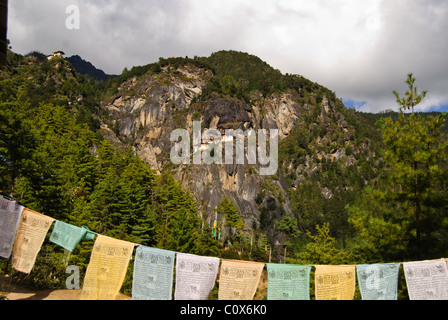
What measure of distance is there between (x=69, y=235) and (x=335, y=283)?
21.9 feet

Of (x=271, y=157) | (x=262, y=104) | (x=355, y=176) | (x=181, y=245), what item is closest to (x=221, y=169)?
(x=271, y=157)

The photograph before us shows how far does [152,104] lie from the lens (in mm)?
116750

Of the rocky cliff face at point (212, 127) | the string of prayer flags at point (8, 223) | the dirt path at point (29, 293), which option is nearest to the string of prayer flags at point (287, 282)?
the string of prayer flags at point (8, 223)

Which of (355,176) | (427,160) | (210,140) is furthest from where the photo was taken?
(355,176)

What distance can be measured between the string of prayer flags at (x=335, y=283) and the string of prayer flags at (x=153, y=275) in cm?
350

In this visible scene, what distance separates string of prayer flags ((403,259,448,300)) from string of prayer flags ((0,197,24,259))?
9691mm

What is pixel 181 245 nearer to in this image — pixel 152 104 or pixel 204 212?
pixel 204 212

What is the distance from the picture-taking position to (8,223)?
7.59 m

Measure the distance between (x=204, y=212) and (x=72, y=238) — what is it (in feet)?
238

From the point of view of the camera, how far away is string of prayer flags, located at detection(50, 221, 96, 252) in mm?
7270

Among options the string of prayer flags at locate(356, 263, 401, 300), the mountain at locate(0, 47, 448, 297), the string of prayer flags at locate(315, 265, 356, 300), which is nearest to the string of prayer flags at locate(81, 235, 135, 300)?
the string of prayer flags at locate(315, 265, 356, 300)

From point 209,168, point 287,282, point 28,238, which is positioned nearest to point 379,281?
point 287,282

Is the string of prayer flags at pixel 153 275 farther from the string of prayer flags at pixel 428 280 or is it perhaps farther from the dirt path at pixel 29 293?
the string of prayer flags at pixel 428 280

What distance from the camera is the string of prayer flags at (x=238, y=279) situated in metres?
6.82
